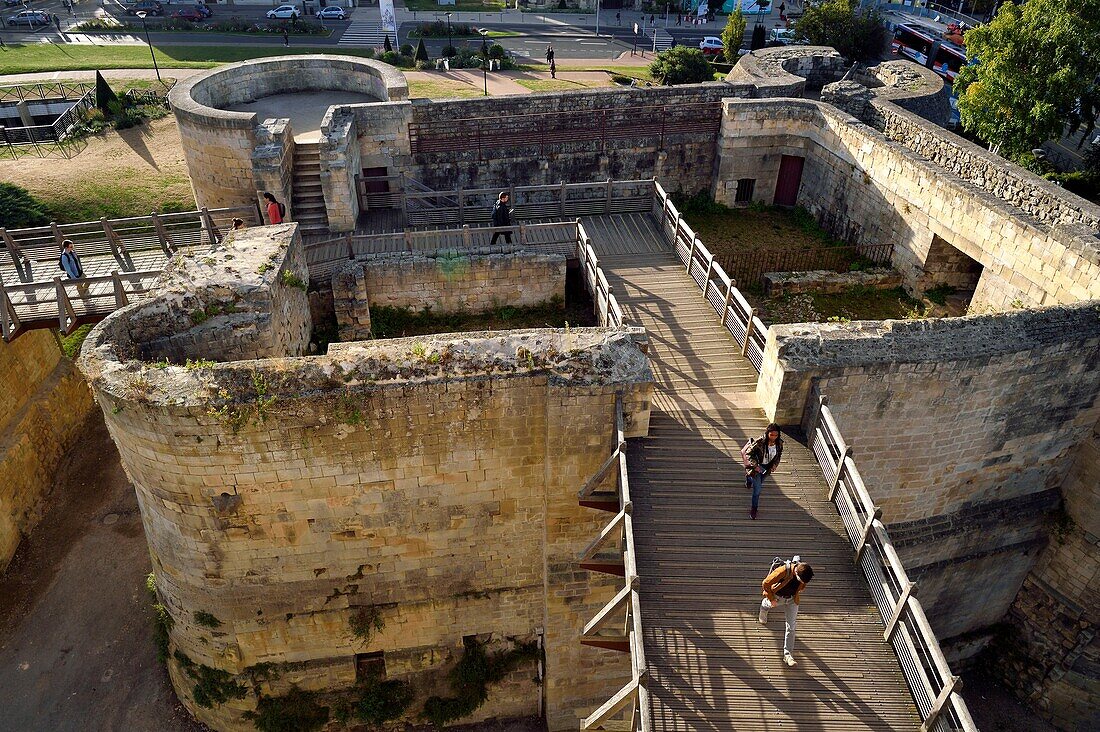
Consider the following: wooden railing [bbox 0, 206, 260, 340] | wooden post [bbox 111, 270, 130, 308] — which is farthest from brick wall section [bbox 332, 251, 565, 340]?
wooden post [bbox 111, 270, 130, 308]

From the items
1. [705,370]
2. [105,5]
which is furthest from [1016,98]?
[105,5]

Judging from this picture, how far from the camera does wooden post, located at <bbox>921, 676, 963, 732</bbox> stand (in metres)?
6.91

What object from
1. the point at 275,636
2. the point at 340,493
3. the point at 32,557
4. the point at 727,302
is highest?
A: the point at 727,302

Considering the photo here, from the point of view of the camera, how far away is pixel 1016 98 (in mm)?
23422

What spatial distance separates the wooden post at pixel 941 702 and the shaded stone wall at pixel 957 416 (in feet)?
14.3

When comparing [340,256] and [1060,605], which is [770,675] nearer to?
[1060,605]

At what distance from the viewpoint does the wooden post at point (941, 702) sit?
691 centimetres

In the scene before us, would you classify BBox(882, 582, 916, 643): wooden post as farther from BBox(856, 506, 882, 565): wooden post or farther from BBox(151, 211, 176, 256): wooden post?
BBox(151, 211, 176, 256): wooden post

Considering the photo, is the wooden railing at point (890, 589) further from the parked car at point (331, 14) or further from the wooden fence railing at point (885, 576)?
the parked car at point (331, 14)

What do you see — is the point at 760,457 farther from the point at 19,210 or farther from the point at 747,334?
the point at 19,210

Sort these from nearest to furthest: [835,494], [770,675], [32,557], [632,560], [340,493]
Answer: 1. [770,675]
2. [632,560]
3. [835,494]
4. [340,493]
5. [32,557]

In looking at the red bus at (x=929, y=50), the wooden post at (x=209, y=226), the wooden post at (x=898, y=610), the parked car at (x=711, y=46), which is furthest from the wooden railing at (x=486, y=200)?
the red bus at (x=929, y=50)

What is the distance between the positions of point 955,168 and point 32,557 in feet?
71.2

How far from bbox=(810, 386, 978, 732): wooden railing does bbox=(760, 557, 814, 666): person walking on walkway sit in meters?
1.04
